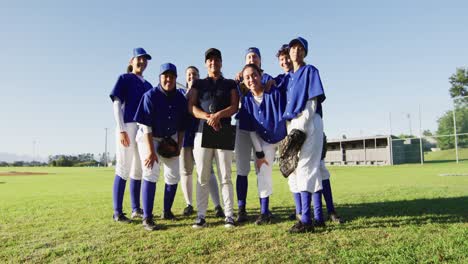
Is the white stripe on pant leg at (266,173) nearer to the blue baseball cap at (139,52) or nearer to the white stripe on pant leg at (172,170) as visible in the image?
the white stripe on pant leg at (172,170)

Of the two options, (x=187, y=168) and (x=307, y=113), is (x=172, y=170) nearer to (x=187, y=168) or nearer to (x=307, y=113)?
(x=187, y=168)

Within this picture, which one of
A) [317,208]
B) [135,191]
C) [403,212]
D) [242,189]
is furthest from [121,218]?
[403,212]

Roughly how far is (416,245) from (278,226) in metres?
1.53

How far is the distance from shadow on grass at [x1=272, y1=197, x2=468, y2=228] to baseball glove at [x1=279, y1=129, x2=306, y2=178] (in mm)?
925

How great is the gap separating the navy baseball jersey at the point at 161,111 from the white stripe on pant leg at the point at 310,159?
5.80 ft

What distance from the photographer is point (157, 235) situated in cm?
376

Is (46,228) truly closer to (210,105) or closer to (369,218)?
(210,105)

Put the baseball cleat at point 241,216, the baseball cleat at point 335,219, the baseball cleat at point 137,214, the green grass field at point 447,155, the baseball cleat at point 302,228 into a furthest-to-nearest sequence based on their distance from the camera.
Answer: the green grass field at point 447,155 < the baseball cleat at point 137,214 < the baseball cleat at point 241,216 < the baseball cleat at point 335,219 < the baseball cleat at point 302,228

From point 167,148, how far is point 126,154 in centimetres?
80

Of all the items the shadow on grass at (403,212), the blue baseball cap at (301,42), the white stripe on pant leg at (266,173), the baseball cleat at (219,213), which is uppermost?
the blue baseball cap at (301,42)

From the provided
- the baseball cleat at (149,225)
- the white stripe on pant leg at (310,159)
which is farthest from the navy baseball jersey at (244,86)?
the baseball cleat at (149,225)

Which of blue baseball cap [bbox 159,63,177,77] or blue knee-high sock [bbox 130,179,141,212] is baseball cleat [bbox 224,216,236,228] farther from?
blue baseball cap [bbox 159,63,177,77]

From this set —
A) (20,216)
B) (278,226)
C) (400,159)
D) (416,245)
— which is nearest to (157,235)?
(278,226)

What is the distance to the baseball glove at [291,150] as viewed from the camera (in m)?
3.88
